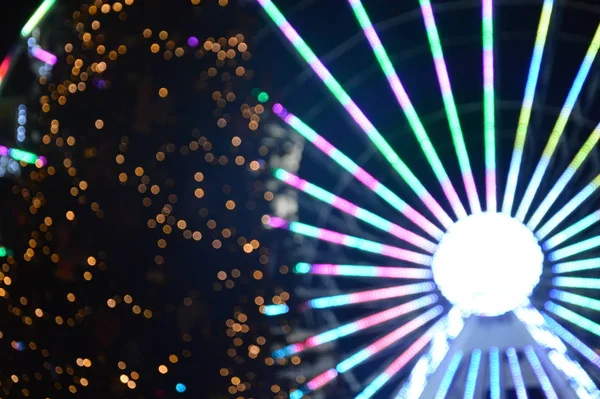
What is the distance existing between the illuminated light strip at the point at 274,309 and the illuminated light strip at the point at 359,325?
0.44 ft

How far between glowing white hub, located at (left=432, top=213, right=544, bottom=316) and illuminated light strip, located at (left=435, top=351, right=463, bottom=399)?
17 centimetres

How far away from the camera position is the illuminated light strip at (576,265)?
2549 millimetres

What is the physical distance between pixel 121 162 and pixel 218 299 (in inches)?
21.1

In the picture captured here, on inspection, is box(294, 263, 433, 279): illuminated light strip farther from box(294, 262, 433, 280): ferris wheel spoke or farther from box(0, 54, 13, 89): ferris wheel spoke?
box(0, 54, 13, 89): ferris wheel spoke

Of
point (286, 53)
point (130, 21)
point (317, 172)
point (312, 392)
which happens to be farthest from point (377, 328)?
point (130, 21)

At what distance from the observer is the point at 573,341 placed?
250cm

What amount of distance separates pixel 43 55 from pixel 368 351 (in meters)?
1.51

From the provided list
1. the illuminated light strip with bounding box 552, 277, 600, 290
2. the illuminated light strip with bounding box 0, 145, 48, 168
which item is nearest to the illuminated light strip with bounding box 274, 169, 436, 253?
the illuminated light strip with bounding box 552, 277, 600, 290

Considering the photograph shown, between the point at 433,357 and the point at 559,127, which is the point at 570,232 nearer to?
the point at 559,127

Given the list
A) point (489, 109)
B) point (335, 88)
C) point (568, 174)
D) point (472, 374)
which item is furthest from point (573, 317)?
point (335, 88)

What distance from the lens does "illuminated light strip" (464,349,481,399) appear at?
8.13ft

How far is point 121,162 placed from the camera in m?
2.28

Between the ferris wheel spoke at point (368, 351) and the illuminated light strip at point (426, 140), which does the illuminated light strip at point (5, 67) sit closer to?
the illuminated light strip at point (426, 140)

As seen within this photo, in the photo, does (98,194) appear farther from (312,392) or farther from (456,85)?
(456,85)
